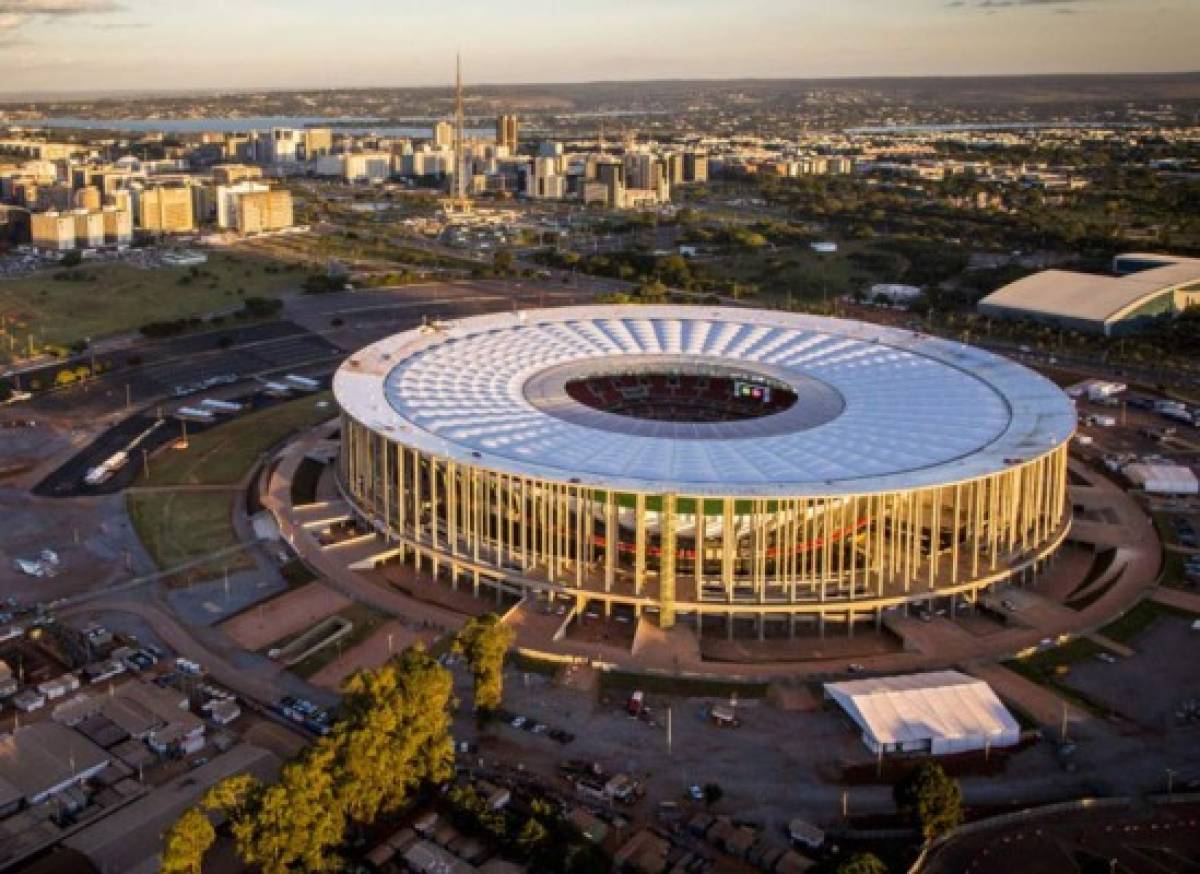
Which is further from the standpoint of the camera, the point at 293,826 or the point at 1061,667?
the point at 1061,667

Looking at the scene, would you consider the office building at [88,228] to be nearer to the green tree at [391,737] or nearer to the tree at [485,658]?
the tree at [485,658]

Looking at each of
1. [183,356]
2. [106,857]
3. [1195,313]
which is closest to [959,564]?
[106,857]

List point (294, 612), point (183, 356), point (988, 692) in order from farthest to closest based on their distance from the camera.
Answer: point (183, 356) → point (294, 612) → point (988, 692)

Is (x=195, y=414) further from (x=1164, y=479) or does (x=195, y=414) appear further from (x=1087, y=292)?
(x=1087, y=292)

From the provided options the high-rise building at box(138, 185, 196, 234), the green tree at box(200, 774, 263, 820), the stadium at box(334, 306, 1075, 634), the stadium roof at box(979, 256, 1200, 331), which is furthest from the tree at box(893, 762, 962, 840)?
the high-rise building at box(138, 185, 196, 234)

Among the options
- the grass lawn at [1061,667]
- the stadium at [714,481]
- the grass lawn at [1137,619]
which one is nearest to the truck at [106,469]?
the stadium at [714,481]

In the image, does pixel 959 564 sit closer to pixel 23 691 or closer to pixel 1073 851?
pixel 1073 851

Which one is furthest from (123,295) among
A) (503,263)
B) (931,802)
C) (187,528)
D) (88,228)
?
(931,802)
